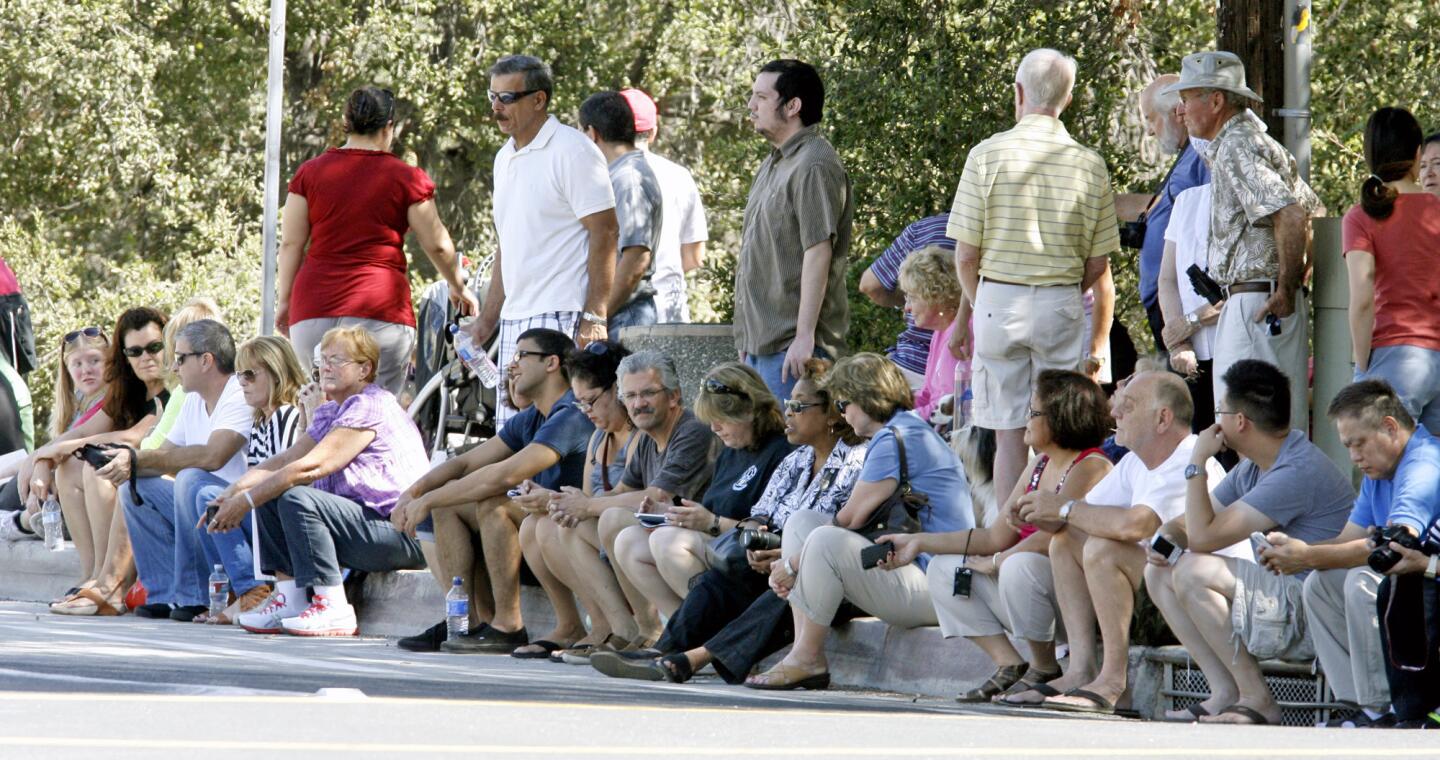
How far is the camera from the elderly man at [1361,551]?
681 centimetres

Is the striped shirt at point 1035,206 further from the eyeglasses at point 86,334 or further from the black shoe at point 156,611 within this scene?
the eyeglasses at point 86,334

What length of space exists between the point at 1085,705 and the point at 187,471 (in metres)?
5.55

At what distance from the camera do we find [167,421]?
12.0 metres

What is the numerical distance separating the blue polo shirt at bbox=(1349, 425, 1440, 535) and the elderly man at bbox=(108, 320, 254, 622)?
6105 millimetres

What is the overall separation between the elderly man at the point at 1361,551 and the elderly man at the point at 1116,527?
18.6 inches

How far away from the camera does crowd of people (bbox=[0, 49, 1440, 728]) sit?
7.20 metres

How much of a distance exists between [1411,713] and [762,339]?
3689mm

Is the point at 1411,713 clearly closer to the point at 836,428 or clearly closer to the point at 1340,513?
the point at 1340,513

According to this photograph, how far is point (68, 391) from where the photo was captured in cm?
Result: 1318

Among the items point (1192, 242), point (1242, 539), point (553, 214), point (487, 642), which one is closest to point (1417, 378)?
point (1192, 242)

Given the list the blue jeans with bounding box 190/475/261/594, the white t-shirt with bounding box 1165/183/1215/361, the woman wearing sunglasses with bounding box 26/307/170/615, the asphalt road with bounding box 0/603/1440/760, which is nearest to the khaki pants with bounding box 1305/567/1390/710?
the asphalt road with bounding box 0/603/1440/760

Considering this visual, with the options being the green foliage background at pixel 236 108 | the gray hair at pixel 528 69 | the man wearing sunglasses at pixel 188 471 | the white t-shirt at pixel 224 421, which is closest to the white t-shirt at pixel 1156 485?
the gray hair at pixel 528 69

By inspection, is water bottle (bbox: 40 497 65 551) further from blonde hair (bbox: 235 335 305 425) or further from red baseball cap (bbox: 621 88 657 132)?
red baseball cap (bbox: 621 88 657 132)

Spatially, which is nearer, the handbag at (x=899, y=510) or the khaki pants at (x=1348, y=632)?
the khaki pants at (x=1348, y=632)
